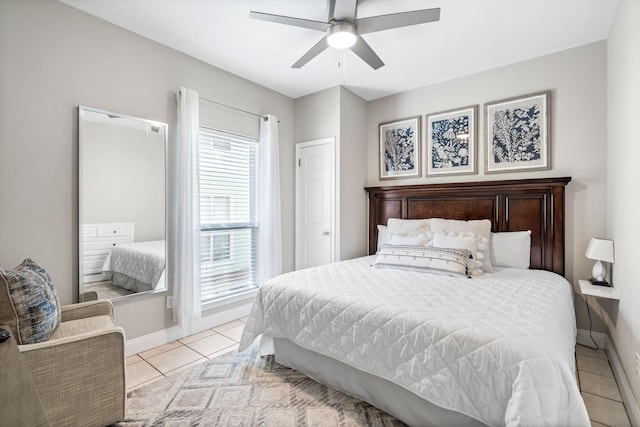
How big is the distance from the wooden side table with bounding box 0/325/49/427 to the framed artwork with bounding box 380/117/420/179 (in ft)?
11.8

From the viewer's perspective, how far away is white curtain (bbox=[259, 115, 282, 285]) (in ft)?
11.8

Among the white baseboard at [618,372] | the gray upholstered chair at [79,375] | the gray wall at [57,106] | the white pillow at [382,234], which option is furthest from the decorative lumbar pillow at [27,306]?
the white baseboard at [618,372]

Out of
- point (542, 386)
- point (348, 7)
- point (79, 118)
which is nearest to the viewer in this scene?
point (542, 386)

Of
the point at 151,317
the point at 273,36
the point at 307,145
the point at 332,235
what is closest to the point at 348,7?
the point at 273,36

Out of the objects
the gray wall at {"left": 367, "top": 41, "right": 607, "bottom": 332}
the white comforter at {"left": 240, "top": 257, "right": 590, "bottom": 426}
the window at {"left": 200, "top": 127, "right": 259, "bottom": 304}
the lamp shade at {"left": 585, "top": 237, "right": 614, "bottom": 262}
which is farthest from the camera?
the window at {"left": 200, "top": 127, "right": 259, "bottom": 304}

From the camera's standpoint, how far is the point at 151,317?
2.72 metres

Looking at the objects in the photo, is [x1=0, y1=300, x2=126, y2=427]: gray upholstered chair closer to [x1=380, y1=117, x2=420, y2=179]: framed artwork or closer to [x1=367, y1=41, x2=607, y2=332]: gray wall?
[x1=380, y1=117, x2=420, y2=179]: framed artwork

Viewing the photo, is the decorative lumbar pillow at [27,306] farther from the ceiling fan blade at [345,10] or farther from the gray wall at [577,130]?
the gray wall at [577,130]

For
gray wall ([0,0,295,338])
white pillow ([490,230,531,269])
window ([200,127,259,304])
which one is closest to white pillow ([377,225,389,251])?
white pillow ([490,230,531,269])

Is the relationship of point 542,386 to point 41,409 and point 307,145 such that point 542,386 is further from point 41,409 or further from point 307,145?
point 307,145

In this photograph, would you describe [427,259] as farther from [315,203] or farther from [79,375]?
[79,375]

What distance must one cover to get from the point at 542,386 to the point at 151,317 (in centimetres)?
282

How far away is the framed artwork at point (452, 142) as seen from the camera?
3.35 metres

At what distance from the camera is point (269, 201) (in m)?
3.60
